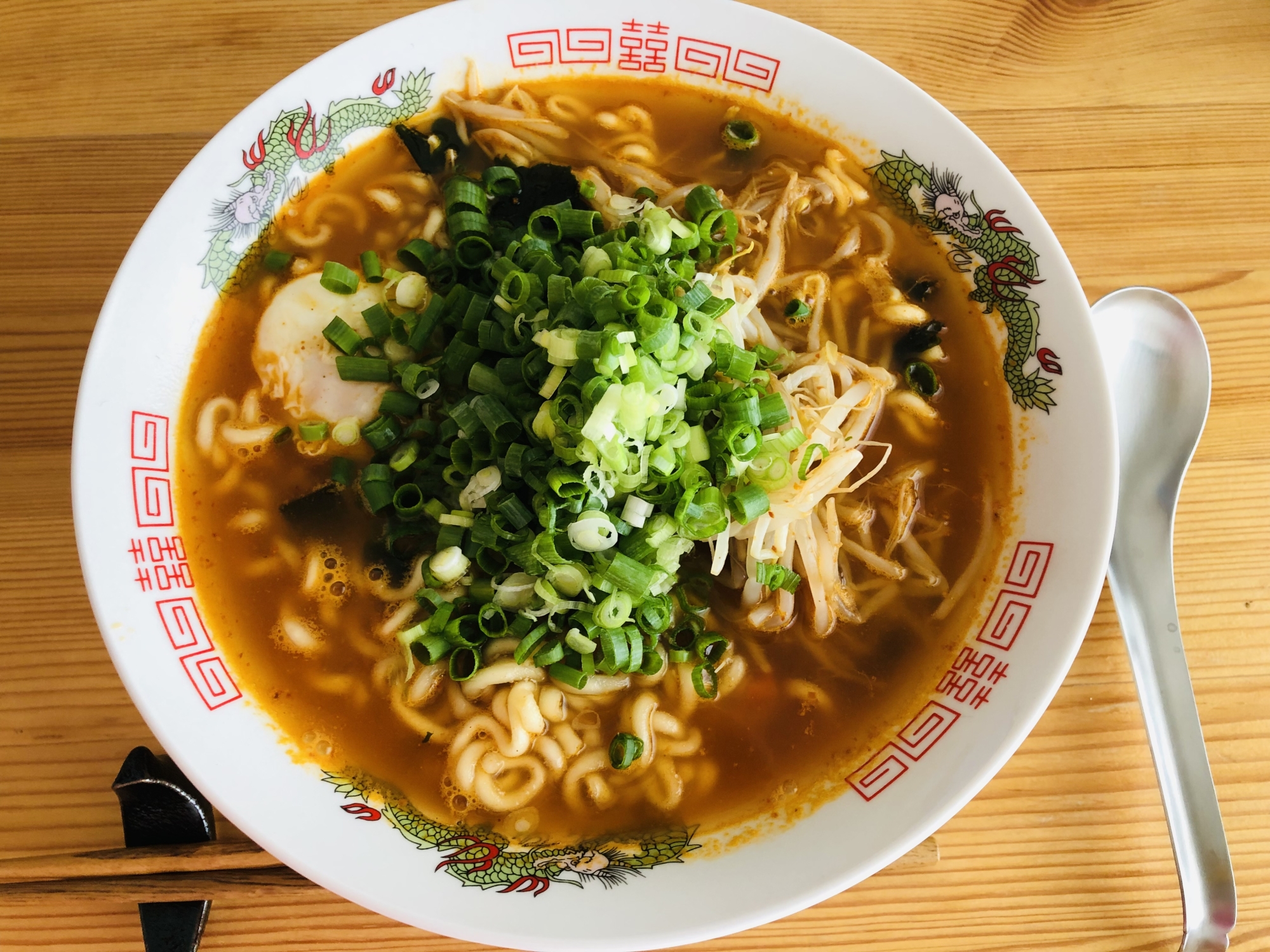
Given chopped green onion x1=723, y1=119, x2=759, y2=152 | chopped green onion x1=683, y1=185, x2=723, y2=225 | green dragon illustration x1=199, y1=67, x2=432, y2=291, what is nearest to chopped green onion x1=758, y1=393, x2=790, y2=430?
chopped green onion x1=683, y1=185, x2=723, y2=225

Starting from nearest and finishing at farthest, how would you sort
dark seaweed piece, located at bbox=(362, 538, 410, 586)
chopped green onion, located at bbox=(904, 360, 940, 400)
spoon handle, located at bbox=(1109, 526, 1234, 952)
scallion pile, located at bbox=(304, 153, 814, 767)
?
1. scallion pile, located at bbox=(304, 153, 814, 767)
2. spoon handle, located at bbox=(1109, 526, 1234, 952)
3. dark seaweed piece, located at bbox=(362, 538, 410, 586)
4. chopped green onion, located at bbox=(904, 360, 940, 400)

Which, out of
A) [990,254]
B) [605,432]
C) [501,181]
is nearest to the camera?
[605,432]

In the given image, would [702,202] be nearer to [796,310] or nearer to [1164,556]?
[796,310]

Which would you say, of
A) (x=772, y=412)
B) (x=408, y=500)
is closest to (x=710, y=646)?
(x=772, y=412)

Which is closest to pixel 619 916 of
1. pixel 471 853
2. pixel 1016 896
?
pixel 471 853

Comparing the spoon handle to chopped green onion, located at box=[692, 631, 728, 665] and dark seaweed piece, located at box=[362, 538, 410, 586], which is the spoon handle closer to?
chopped green onion, located at box=[692, 631, 728, 665]
